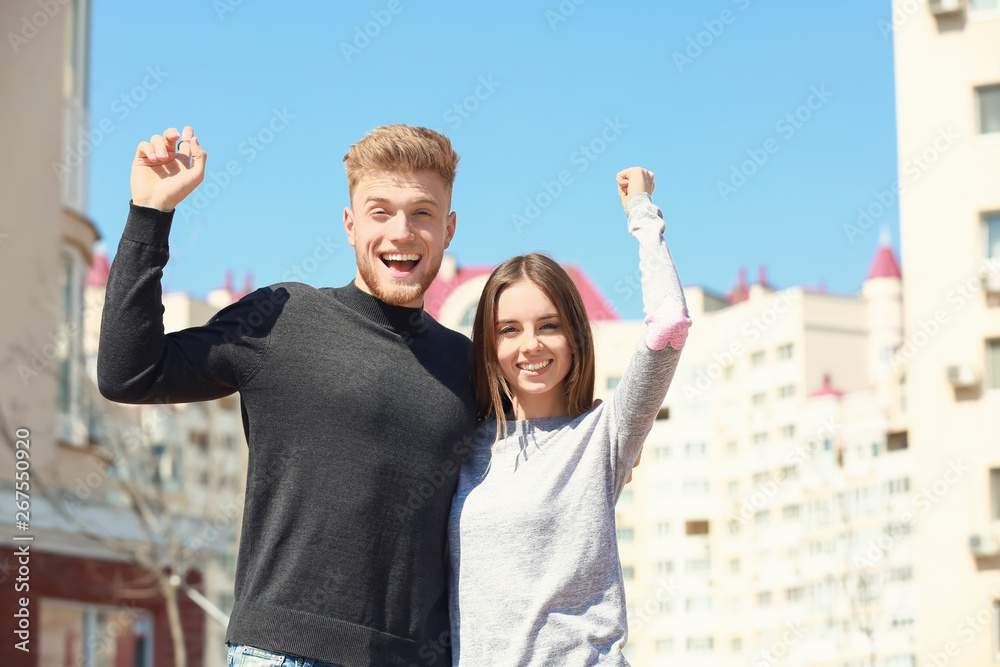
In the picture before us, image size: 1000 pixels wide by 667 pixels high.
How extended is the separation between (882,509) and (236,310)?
49.6 meters

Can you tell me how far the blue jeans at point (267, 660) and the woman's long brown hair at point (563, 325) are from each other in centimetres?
84

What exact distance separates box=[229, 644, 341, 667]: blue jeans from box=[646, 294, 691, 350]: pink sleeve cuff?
1157 millimetres

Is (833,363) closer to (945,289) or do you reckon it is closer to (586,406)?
(945,289)

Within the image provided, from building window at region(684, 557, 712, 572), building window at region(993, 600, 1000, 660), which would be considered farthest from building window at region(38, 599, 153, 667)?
building window at region(684, 557, 712, 572)

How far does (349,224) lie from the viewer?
11.4 feet

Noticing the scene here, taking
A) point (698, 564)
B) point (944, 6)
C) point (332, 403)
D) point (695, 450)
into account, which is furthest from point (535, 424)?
point (695, 450)

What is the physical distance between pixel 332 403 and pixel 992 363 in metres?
20.7

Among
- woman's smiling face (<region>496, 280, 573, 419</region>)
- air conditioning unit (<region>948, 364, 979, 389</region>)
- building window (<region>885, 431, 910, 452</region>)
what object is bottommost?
woman's smiling face (<region>496, 280, 573, 419</region>)

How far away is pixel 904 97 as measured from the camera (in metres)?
22.5

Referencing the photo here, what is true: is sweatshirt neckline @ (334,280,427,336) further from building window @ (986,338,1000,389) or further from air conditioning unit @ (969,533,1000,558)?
building window @ (986,338,1000,389)

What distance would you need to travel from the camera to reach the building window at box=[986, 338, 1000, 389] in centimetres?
2147

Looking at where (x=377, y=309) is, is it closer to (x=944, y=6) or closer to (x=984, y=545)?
(x=984, y=545)

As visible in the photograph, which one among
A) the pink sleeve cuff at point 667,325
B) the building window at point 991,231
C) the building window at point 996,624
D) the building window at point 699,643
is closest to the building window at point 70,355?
the pink sleeve cuff at point 667,325

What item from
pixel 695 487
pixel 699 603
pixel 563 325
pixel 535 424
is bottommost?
pixel 699 603
